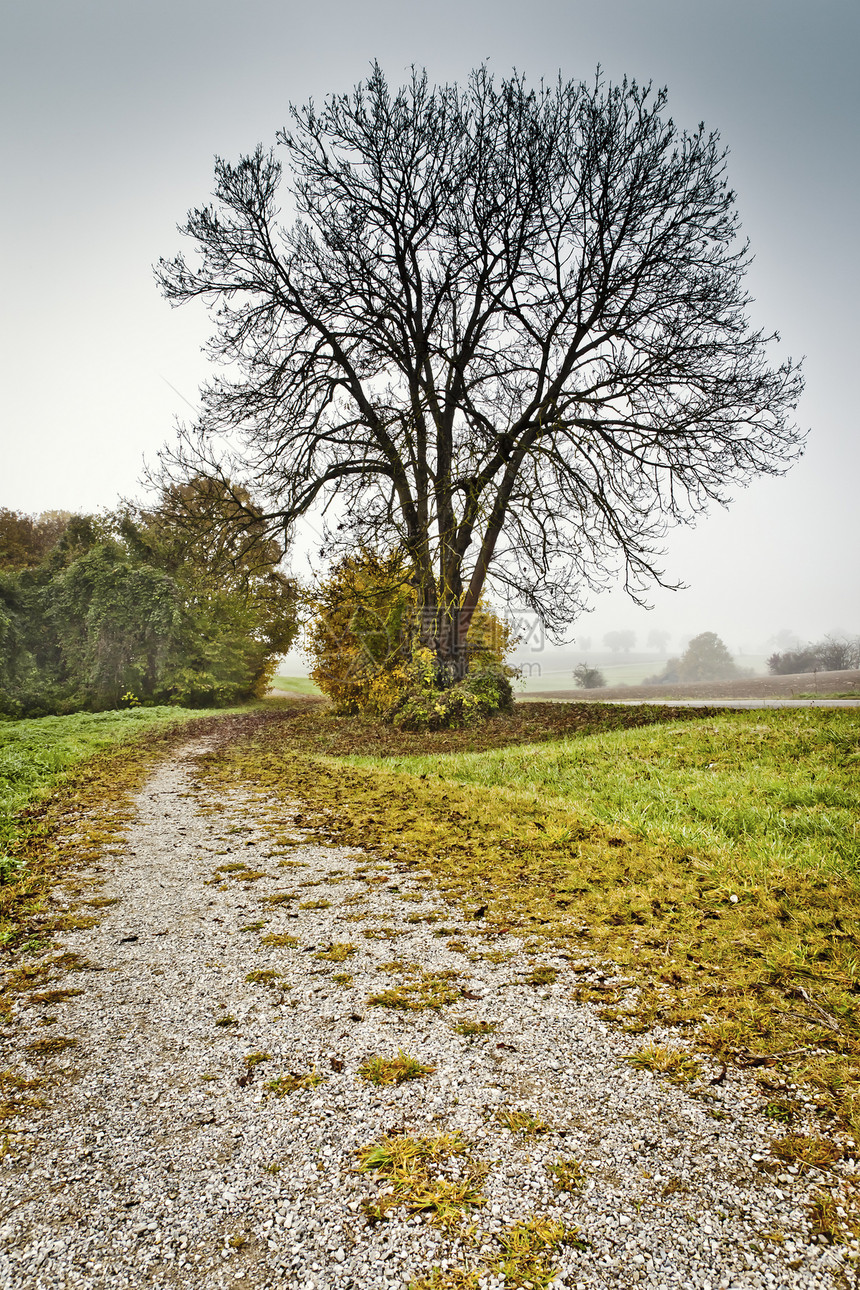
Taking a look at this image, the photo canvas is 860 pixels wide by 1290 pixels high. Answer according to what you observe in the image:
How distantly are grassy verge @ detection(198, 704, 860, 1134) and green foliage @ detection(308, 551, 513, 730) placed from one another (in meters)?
3.14

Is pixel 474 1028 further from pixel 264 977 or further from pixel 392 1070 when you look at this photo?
pixel 264 977

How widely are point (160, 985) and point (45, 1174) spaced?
109cm

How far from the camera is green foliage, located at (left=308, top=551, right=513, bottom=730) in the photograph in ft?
38.9

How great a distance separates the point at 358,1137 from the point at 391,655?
11285mm

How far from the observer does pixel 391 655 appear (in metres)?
13.0

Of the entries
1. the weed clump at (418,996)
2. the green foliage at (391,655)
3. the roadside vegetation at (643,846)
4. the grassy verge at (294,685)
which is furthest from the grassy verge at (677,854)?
the grassy verge at (294,685)

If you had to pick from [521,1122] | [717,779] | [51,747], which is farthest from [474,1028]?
[51,747]

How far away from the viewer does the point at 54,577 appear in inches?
872

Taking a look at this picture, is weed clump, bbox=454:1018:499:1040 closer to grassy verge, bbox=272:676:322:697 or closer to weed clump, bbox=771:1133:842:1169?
weed clump, bbox=771:1133:842:1169

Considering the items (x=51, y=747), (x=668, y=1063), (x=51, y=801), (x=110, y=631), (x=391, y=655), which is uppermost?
(x=110, y=631)

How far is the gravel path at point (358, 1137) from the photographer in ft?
4.70

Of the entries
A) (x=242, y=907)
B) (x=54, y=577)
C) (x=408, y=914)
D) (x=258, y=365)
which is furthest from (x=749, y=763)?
(x=54, y=577)

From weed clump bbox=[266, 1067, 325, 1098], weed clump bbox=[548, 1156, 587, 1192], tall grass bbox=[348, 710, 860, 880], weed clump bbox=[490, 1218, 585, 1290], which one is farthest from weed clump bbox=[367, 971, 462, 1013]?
tall grass bbox=[348, 710, 860, 880]

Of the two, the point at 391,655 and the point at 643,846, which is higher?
the point at 391,655
